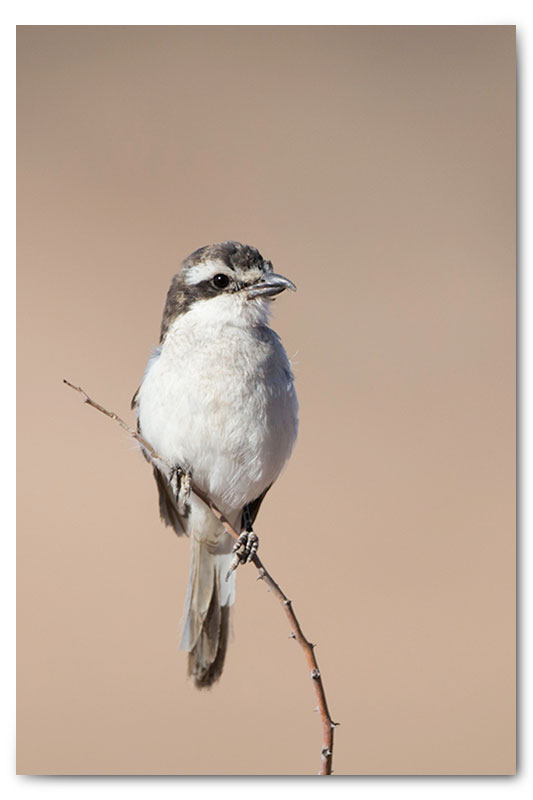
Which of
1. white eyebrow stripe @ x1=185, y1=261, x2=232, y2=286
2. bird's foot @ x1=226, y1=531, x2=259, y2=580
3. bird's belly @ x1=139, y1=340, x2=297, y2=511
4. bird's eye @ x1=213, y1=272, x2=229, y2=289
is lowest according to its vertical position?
bird's foot @ x1=226, y1=531, x2=259, y2=580

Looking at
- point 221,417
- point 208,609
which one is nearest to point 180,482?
point 221,417

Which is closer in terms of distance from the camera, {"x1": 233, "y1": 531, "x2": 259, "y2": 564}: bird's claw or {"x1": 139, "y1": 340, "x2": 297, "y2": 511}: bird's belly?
{"x1": 139, "y1": 340, "x2": 297, "y2": 511}: bird's belly

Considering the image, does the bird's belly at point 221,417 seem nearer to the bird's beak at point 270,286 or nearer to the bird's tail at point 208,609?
the bird's beak at point 270,286

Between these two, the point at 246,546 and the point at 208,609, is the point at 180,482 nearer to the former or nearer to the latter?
the point at 246,546

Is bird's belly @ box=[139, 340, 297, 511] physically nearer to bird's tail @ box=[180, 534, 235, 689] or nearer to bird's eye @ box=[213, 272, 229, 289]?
bird's eye @ box=[213, 272, 229, 289]

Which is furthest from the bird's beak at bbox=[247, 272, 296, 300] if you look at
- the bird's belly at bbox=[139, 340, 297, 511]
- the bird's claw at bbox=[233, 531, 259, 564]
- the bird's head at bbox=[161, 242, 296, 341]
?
the bird's claw at bbox=[233, 531, 259, 564]

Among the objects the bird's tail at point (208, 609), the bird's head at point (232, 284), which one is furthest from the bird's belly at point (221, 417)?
the bird's tail at point (208, 609)

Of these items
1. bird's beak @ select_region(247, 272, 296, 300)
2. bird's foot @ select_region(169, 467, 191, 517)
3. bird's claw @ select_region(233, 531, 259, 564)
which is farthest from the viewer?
bird's claw @ select_region(233, 531, 259, 564)
